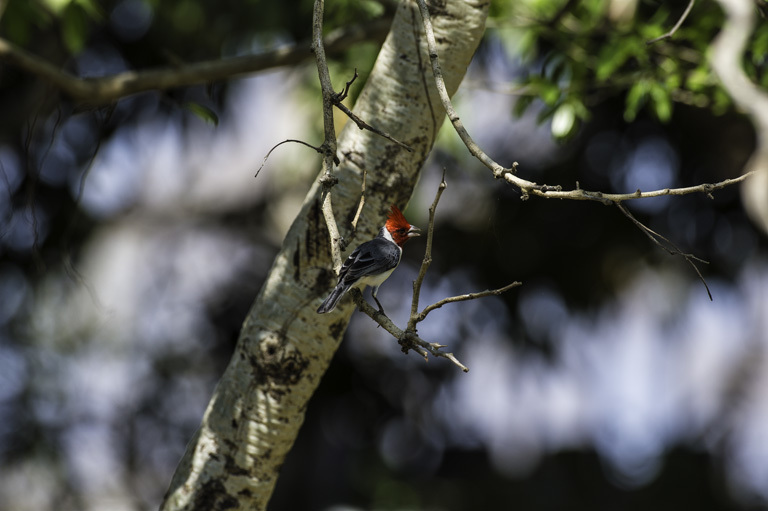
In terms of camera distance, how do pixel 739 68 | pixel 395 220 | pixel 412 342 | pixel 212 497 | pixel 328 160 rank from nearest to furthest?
pixel 412 342
pixel 328 160
pixel 212 497
pixel 395 220
pixel 739 68

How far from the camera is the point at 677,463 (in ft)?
28.6

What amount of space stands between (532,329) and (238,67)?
494 centimetres

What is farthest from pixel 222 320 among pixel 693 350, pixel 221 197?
pixel 693 350

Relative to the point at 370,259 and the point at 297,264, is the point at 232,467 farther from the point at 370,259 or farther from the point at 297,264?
the point at 370,259

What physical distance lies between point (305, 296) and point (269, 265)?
202 inches


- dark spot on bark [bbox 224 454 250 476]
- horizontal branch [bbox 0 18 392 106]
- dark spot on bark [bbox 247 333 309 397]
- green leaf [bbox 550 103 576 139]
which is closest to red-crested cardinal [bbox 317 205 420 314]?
dark spot on bark [bbox 247 333 309 397]

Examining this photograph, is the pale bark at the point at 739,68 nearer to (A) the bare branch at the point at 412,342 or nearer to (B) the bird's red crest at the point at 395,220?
(B) the bird's red crest at the point at 395,220

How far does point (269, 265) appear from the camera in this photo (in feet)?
24.5

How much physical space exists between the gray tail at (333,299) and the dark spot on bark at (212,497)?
71 cm

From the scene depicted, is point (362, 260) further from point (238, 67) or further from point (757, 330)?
point (757, 330)

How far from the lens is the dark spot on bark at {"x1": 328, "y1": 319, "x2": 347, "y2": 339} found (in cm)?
247

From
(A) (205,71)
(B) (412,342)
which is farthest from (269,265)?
(B) (412,342)

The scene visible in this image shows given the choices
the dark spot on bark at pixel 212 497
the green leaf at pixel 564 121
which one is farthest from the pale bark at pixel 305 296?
the green leaf at pixel 564 121

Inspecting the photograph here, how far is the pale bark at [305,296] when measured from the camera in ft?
7.95
